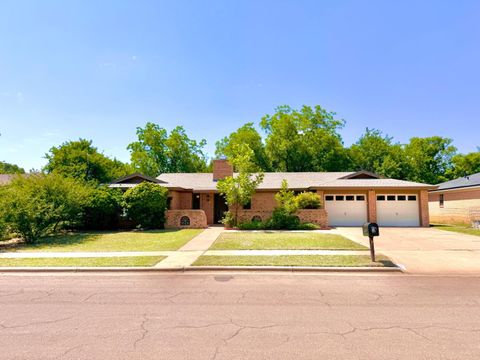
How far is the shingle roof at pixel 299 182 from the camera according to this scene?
2089 centimetres

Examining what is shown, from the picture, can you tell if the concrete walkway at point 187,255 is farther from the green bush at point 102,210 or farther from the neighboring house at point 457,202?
the neighboring house at point 457,202

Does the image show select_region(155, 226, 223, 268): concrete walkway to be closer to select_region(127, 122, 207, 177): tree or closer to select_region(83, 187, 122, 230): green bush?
select_region(83, 187, 122, 230): green bush

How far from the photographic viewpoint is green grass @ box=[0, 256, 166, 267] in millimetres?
8789

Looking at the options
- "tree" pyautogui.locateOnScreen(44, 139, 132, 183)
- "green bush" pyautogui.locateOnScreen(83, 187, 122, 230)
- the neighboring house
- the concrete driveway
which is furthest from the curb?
"tree" pyautogui.locateOnScreen(44, 139, 132, 183)

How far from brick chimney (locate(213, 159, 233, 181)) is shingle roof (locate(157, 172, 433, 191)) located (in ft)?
2.22

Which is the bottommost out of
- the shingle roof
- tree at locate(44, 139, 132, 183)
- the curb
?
the curb

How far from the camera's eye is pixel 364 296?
600cm

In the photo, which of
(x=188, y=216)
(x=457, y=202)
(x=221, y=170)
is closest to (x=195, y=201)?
(x=221, y=170)

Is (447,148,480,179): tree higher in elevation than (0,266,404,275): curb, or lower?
higher

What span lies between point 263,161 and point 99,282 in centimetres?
3564

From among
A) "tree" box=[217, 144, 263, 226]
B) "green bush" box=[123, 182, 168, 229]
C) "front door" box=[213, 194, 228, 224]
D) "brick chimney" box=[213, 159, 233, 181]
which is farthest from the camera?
"brick chimney" box=[213, 159, 233, 181]

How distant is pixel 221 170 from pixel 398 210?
14.3 metres

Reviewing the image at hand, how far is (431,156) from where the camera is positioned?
49250mm

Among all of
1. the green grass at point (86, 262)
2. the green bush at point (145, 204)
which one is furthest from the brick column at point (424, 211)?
the green grass at point (86, 262)
